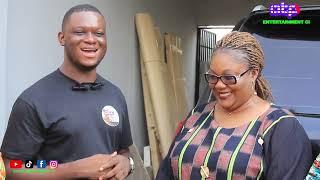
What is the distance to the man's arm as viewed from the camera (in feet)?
7.10

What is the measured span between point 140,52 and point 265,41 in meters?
2.46

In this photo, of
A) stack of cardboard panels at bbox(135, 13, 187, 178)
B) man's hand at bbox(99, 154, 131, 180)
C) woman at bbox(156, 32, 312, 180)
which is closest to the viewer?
woman at bbox(156, 32, 312, 180)

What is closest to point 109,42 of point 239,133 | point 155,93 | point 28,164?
point 155,93

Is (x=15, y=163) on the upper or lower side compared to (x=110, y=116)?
lower

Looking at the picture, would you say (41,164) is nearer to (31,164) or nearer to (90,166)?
(31,164)

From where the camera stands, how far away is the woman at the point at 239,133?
6.17 ft

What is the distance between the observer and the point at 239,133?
79.2 inches

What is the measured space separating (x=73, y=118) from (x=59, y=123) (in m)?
0.07

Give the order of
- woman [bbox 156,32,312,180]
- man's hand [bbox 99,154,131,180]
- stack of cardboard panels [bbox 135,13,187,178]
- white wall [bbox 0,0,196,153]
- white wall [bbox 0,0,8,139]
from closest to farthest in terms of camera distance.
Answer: woman [bbox 156,32,312,180]
man's hand [bbox 99,154,131,180]
white wall [bbox 0,0,8,139]
white wall [bbox 0,0,196,153]
stack of cardboard panels [bbox 135,13,187,178]

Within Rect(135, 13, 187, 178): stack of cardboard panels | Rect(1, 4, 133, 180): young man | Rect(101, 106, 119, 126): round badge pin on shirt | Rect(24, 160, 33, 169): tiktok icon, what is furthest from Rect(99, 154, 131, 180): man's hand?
Rect(135, 13, 187, 178): stack of cardboard panels

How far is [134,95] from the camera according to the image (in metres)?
5.59

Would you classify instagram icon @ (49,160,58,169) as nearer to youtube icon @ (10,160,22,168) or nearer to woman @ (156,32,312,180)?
youtube icon @ (10,160,22,168)

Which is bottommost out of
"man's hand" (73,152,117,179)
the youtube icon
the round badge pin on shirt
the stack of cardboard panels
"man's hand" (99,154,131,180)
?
the stack of cardboard panels

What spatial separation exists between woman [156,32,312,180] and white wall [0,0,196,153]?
1602 mm
